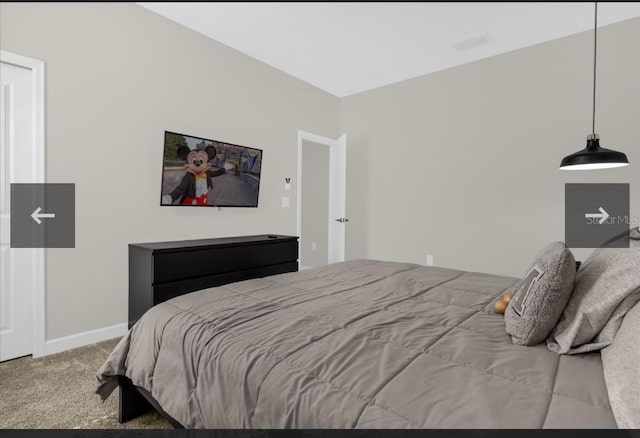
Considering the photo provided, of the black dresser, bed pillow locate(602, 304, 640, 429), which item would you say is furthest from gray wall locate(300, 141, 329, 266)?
bed pillow locate(602, 304, 640, 429)

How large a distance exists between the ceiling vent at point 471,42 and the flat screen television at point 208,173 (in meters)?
2.37

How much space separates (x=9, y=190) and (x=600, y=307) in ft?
10.9

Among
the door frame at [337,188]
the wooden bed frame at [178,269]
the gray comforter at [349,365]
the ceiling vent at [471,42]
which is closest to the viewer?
the gray comforter at [349,365]

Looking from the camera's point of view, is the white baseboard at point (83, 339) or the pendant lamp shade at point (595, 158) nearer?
the pendant lamp shade at point (595, 158)

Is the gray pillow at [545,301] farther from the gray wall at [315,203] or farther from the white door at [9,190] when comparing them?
the gray wall at [315,203]

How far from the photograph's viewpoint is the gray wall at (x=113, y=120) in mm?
2457

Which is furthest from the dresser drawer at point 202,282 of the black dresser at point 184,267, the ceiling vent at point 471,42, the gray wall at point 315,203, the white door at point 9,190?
the ceiling vent at point 471,42

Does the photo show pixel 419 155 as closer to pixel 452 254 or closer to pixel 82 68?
pixel 452 254

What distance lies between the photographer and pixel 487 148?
3742 millimetres

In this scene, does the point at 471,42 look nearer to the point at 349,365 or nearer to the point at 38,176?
the point at 349,365

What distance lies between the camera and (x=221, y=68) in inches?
138

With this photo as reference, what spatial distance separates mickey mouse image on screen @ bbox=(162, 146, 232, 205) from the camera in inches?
122

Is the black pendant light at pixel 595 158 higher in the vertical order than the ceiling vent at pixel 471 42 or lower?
lower

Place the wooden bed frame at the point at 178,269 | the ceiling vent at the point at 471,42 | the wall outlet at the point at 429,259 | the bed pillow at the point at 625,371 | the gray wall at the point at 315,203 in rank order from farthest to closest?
the gray wall at the point at 315,203, the wall outlet at the point at 429,259, the ceiling vent at the point at 471,42, the wooden bed frame at the point at 178,269, the bed pillow at the point at 625,371
